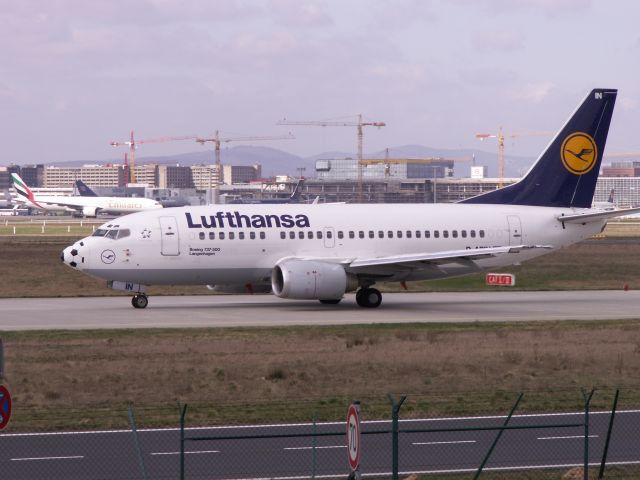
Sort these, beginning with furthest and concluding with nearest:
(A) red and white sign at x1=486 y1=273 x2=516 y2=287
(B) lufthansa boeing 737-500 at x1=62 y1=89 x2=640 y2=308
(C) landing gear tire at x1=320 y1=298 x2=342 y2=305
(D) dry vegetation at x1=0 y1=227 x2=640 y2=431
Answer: (A) red and white sign at x1=486 y1=273 x2=516 y2=287 < (C) landing gear tire at x1=320 y1=298 x2=342 y2=305 < (B) lufthansa boeing 737-500 at x1=62 y1=89 x2=640 y2=308 < (D) dry vegetation at x1=0 y1=227 x2=640 y2=431

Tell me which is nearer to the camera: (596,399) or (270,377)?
(596,399)

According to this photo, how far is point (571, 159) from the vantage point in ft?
160

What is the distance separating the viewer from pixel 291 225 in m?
44.4

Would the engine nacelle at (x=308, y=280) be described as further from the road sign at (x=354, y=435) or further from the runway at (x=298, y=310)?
the road sign at (x=354, y=435)

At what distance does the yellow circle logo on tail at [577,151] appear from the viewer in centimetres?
4856

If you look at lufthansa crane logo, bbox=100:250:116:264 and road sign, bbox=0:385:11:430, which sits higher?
lufthansa crane logo, bbox=100:250:116:264

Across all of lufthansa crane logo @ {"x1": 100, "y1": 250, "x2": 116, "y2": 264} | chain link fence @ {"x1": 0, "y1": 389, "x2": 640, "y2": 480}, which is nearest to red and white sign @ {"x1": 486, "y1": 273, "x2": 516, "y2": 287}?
lufthansa crane logo @ {"x1": 100, "y1": 250, "x2": 116, "y2": 264}

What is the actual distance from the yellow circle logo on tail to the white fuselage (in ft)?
6.24

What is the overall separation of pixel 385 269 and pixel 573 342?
39.5 ft

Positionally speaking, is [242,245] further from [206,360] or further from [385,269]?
[206,360]

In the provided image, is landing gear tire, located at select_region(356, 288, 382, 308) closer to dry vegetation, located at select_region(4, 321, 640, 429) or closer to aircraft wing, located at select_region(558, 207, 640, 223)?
dry vegetation, located at select_region(4, 321, 640, 429)

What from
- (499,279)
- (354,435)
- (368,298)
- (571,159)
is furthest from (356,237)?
(354,435)

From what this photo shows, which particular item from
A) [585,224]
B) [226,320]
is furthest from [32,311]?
[585,224]

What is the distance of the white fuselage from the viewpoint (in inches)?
1676
